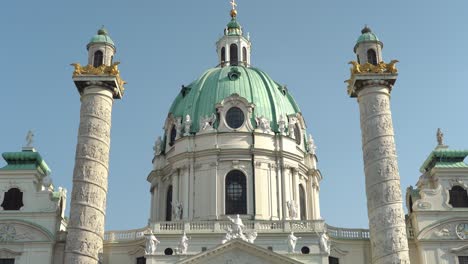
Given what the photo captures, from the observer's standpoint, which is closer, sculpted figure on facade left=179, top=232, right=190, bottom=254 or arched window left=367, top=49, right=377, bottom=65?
sculpted figure on facade left=179, top=232, right=190, bottom=254

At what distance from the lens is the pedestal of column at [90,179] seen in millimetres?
33094

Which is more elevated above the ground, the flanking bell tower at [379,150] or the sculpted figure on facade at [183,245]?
the flanking bell tower at [379,150]

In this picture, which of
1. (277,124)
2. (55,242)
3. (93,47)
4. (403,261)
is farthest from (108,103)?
(403,261)

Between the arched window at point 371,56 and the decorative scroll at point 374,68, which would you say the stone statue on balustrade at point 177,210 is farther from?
the arched window at point 371,56

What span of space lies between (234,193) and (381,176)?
1199 cm

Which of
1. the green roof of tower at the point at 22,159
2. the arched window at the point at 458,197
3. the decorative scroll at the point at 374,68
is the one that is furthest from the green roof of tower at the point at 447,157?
the green roof of tower at the point at 22,159

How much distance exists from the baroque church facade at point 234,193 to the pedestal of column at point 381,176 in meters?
0.06

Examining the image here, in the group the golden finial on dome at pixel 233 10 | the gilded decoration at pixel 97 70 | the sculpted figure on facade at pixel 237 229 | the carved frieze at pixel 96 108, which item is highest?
the golden finial on dome at pixel 233 10

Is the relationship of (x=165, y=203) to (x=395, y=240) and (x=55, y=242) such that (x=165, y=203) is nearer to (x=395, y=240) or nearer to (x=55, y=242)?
(x=55, y=242)

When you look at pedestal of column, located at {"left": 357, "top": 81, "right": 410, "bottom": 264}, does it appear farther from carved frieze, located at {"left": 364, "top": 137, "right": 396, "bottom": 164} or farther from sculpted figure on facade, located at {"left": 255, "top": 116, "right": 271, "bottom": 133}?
sculpted figure on facade, located at {"left": 255, "top": 116, "right": 271, "bottom": 133}

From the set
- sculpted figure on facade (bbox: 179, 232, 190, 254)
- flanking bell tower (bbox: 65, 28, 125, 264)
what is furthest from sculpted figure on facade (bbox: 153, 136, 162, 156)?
sculpted figure on facade (bbox: 179, 232, 190, 254)

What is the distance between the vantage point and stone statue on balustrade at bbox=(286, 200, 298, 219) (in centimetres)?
4306

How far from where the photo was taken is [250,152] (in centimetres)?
4475

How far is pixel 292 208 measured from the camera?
4331 centimetres
